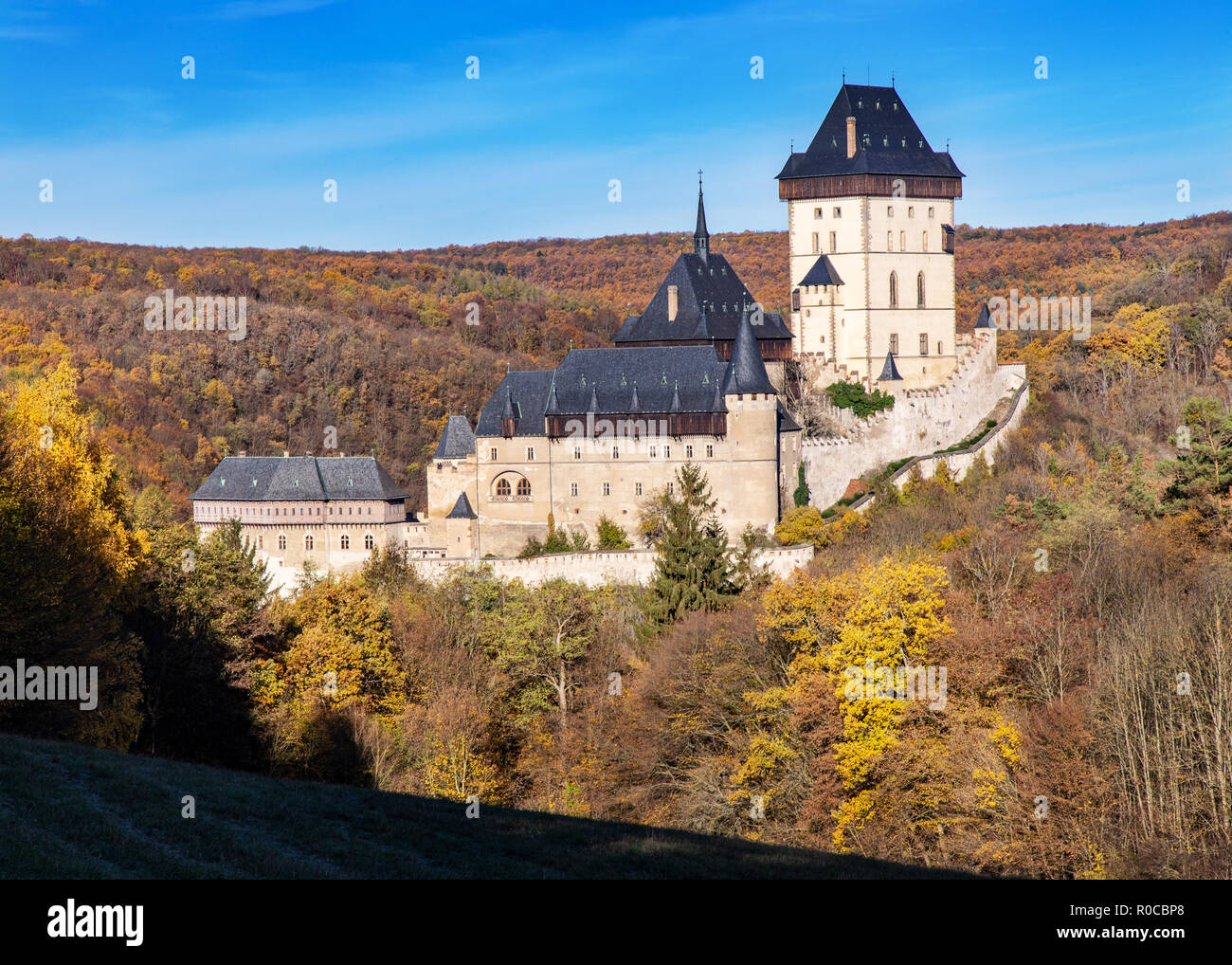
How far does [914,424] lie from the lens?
52.4 metres

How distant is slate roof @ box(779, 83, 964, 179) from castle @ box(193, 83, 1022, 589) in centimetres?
8

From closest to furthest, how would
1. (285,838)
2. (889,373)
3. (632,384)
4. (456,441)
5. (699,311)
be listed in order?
1. (285,838)
2. (632,384)
3. (456,441)
4. (699,311)
5. (889,373)

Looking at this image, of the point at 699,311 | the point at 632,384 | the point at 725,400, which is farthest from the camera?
the point at 699,311

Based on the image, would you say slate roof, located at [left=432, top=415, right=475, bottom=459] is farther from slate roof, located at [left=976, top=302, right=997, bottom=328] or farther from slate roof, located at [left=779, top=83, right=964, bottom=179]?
slate roof, located at [left=976, top=302, right=997, bottom=328]

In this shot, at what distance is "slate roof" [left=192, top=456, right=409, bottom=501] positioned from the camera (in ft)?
169

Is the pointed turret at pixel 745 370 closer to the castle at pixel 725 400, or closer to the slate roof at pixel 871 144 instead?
the castle at pixel 725 400

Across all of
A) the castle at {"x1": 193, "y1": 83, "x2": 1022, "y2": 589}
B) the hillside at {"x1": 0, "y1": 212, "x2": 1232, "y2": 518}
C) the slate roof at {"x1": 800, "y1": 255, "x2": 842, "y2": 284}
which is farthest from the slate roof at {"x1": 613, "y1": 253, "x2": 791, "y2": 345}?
the hillside at {"x1": 0, "y1": 212, "x2": 1232, "y2": 518}

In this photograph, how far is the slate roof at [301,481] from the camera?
51.6 meters

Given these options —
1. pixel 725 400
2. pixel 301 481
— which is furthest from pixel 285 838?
pixel 301 481

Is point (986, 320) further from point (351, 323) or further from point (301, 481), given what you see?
point (351, 323)

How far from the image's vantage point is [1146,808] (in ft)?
68.1

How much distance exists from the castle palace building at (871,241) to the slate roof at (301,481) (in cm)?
1792

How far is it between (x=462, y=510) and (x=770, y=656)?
A: 2238cm
